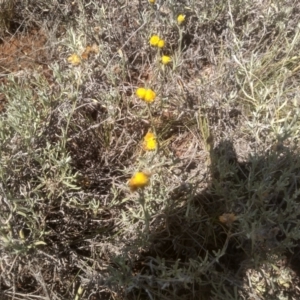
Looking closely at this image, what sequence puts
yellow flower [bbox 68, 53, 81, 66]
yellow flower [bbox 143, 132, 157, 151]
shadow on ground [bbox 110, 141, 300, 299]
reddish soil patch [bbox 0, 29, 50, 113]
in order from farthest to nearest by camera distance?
reddish soil patch [bbox 0, 29, 50, 113] → yellow flower [bbox 68, 53, 81, 66] → yellow flower [bbox 143, 132, 157, 151] → shadow on ground [bbox 110, 141, 300, 299]

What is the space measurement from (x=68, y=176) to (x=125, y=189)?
280mm

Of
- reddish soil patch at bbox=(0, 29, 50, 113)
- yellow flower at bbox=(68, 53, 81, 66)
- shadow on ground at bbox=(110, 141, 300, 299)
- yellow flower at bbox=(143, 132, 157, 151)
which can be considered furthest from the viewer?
reddish soil patch at bbox=(0, 29, 50, 113)

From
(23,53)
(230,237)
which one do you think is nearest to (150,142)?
(230,237)

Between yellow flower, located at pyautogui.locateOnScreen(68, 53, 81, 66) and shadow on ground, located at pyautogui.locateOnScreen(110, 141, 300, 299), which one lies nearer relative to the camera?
shadow on ground, located at pyautogui.locateOnScreen(110, 141, 300, 299)

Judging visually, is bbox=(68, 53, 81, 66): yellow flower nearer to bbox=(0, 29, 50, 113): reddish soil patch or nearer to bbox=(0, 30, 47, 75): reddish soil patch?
bbox=(0, 29, 50, 113): reddish soil patch

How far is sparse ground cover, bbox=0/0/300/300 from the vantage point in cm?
170

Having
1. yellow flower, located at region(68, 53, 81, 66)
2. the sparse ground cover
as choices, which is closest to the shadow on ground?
the sparse ground cover

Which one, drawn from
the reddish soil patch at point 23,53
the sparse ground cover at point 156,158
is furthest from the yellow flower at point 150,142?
the reddish soil patch at point 23,53

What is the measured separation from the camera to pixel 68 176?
1.77 meters

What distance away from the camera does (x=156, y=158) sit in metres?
1.88

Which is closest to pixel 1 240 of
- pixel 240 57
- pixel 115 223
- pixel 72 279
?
pixel 72 279

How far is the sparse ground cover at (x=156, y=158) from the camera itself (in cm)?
170

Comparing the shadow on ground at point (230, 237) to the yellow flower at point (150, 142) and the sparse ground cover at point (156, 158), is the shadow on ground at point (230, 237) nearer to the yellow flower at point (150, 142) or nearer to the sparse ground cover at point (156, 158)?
the sparse ground cover at point (156, 158)

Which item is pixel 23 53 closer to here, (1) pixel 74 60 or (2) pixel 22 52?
(2) pixel 22 52
